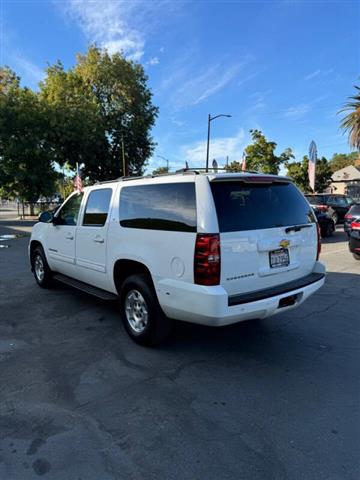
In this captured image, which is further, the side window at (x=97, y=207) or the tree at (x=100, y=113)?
the tree at (x=100, y=113)

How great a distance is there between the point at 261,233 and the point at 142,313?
1664mm

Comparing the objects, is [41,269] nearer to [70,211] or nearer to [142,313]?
[70,211]

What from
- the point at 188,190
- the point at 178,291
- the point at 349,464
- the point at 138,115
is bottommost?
the point at 349,464

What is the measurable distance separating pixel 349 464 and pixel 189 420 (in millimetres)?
1143

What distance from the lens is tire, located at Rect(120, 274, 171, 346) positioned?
376 cm

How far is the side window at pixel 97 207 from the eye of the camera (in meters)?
4.61

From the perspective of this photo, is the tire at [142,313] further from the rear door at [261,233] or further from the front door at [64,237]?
the front door at [64,237]

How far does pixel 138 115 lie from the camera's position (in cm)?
3541

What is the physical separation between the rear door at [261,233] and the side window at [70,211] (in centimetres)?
280

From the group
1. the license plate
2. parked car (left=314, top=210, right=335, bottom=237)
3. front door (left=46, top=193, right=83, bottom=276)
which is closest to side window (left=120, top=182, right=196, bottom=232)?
the license plate

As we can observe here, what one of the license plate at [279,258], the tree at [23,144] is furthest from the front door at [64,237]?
the tree at [23,144]

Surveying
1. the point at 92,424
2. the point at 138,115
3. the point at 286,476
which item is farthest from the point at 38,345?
the point at 138,115

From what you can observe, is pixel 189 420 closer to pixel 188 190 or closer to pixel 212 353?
pixel 212 353

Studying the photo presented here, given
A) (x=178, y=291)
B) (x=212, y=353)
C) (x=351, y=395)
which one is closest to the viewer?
(x=351, y=395)
